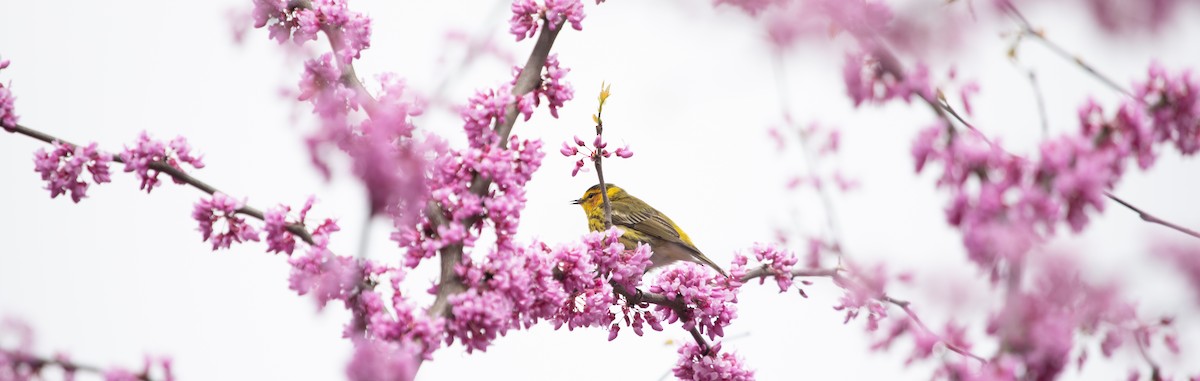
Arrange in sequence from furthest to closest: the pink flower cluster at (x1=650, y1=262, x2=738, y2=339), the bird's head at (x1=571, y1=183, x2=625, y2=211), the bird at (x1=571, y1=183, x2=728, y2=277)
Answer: the bird's head at (x1=571, y1=183, x2=625, y2=211), the bird at (x1=571, y1=183, x2=728, y2=277), the pink flower cluster at (x1=650, y1=262, x2=738, y2=339)

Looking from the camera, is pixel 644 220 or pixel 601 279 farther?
pixel 644 220

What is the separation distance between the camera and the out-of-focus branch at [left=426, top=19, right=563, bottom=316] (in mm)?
2965

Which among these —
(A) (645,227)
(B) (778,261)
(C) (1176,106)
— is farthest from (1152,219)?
(A) (645,227)

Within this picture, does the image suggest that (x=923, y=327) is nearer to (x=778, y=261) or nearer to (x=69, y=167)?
(x=778, y=261)

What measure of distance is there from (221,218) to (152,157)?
282mm

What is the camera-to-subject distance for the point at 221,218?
309 centimetres

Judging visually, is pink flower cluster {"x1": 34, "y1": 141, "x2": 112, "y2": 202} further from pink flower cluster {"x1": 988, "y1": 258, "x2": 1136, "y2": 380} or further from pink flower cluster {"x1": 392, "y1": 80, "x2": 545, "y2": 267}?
pink flower cluster {"x1": 988, "y1": 258, "x2": 1136, "y2": 380}

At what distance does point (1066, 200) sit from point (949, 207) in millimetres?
229

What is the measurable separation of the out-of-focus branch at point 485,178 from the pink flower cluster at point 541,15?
0.09 feet

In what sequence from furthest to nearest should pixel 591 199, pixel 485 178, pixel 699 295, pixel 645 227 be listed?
pixel 591 199 → pixel 645 227 → pixel 699 295 → pixel 485 178

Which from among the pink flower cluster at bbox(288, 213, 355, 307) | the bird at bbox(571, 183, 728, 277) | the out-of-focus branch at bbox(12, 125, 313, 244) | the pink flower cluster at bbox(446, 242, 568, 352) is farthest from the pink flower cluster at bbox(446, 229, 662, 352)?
the bird at bbox(571, 183, 728, 277)

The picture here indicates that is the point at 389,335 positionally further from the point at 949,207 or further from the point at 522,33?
the point at 949,207

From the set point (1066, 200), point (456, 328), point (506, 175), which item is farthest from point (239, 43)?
point (1066, 200)

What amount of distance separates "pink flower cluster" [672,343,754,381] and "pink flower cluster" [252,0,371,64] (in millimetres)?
1555
